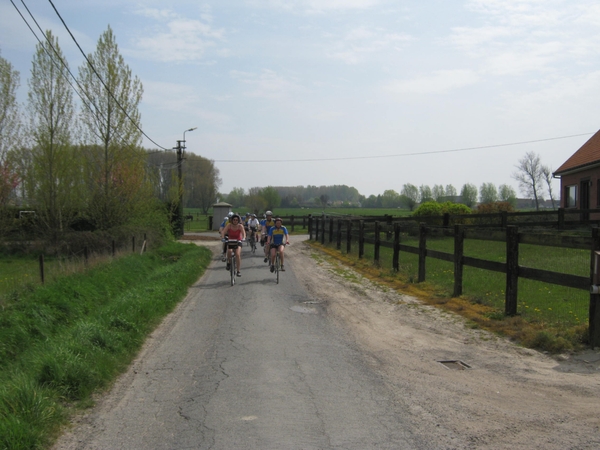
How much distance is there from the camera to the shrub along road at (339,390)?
4367mm

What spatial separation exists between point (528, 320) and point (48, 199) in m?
22.4

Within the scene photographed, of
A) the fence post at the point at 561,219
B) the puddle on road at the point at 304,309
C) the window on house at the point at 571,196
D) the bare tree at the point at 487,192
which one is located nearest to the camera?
the puddle on road at the point at 304,309

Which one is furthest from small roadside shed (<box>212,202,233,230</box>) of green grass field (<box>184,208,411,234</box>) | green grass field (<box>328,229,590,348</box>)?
green grass field (<box>328,229,590,348</box>)

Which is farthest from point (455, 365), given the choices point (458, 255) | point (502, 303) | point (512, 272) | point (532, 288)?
point (532, 288)

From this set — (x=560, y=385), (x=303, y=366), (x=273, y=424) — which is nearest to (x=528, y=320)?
(x=560, y=385)

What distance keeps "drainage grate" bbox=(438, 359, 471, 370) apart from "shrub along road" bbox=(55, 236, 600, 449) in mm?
142

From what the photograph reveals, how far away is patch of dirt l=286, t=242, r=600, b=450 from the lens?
14.6 ft

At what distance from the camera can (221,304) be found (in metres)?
11.1

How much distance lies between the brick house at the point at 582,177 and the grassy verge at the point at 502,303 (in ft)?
41.7

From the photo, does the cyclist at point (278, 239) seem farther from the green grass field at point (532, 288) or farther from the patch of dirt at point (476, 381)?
the patch of dirt at point (476, 381)

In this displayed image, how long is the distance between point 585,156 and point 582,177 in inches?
42.1

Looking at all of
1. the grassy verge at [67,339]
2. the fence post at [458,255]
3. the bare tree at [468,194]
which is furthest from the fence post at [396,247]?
the bare tree at [468,194]

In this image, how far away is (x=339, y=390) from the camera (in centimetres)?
550

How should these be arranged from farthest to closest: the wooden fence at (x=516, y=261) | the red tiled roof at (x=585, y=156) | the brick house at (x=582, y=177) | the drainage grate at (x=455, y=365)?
1. the red tiled roof at (x=585, y=156)
2. the brick house at (x=582, y=177)
3. the wooden fence at (x=516, y=261)
4. the drainage grate at (x=455, y=365)
